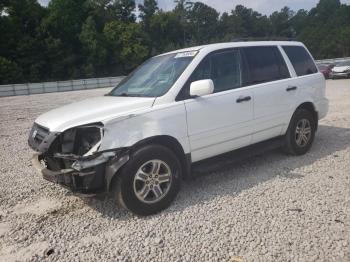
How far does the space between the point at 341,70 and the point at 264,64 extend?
909 inches

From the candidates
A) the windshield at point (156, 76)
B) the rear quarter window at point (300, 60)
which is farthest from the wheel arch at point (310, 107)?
the windshield at point (156, 76)

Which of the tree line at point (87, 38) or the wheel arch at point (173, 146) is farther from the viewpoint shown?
the tree line at point (87, 38)

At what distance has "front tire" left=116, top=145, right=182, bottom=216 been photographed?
386 cm

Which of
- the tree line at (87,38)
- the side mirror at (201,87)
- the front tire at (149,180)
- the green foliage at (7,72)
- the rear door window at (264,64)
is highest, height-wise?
the tree line at (87,38)

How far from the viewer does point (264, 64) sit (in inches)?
212

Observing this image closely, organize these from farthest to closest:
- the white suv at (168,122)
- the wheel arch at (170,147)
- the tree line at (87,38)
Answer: the tree line at (87,38), the wheel arch at (170,147), the white suv at (168,122)

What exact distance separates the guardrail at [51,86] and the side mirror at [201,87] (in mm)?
32517

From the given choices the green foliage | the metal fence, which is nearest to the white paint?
the metal fence

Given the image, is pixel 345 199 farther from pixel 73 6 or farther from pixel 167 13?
pixel 167 13

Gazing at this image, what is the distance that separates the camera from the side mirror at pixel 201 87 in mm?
4134

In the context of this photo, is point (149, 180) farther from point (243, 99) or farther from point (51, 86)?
point (51, 86)

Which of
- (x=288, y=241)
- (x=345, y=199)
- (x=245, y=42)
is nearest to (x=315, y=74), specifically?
(x=245, y=42)

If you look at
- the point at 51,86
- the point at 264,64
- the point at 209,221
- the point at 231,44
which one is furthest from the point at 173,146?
the point at 51,86

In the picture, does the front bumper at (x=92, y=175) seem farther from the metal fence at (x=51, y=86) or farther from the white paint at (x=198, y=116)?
the metal fence at (x=51, y=86)
